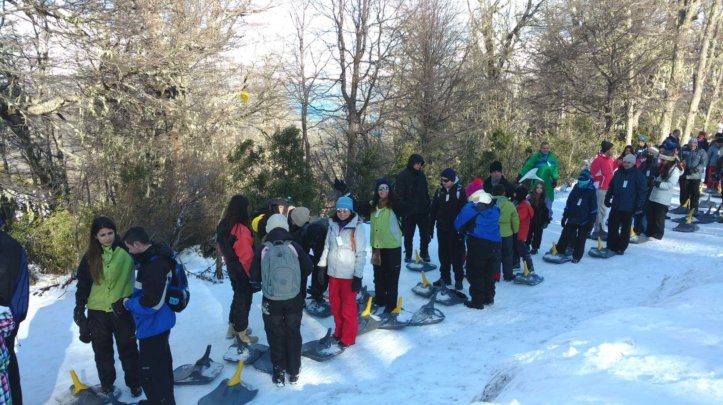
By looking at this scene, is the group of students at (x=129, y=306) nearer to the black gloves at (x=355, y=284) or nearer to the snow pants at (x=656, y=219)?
the black gloves at (x=355, y=284)

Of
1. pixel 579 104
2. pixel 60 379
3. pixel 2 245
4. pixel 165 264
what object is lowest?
pixel 60 379

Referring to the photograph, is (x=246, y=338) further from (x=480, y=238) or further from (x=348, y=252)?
(x=480, y=238)

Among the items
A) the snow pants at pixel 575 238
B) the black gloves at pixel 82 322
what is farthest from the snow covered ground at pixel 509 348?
the black gloves at pixel 82 322

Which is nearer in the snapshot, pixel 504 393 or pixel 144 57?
pixel 504 393

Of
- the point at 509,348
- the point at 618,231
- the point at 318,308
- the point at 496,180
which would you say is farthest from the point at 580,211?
the point at 318,308

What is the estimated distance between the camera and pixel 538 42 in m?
20.9

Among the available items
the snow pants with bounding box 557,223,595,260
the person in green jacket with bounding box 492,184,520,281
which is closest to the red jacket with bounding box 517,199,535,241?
the person in green jacket with bounding box 492,184,520,281

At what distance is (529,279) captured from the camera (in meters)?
7.83

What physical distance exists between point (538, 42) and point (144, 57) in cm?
1695

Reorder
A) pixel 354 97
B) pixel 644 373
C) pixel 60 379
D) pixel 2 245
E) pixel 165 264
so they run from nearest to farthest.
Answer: pixel 2 245 → pixel 644 373 → pixel 165 264 → pixel 60 379 → pixel 354 97

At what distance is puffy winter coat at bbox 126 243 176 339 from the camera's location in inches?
157

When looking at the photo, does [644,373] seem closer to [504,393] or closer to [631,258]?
[504,393]

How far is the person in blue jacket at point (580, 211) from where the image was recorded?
28.0 ft

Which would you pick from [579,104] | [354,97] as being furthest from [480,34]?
[354,97]
